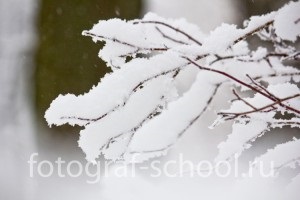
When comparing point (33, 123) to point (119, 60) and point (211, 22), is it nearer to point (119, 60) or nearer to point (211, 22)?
point (211, 22)

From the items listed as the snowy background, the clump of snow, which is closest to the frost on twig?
the clump of snow

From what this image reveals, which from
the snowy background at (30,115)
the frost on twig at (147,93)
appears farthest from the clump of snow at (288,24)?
the snowy background at (30,115)

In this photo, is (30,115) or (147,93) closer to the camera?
(147,93)

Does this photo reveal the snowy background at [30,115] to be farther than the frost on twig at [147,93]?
Yes

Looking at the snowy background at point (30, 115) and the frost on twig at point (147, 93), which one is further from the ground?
the snowy background at point (30, 115)

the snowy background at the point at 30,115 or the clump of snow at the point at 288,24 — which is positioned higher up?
the snowy background at the point at 30,115

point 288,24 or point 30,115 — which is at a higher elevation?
point 30,115

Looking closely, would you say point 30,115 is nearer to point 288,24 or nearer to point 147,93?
point 147,93

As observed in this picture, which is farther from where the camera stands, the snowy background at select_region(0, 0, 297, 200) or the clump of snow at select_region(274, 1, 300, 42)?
the snowy background at select_region(0, 0, 297, 200)

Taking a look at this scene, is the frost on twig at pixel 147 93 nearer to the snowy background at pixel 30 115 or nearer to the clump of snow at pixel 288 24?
the clump of snow at pixel 288 24

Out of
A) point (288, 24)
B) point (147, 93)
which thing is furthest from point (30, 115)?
point (288, 24)

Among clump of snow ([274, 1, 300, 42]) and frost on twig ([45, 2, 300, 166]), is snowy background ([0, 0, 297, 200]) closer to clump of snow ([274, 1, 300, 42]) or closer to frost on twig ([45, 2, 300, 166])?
frost on twig ([45, 2, 300, 166])

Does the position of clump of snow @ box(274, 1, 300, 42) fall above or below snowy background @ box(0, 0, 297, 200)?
below
